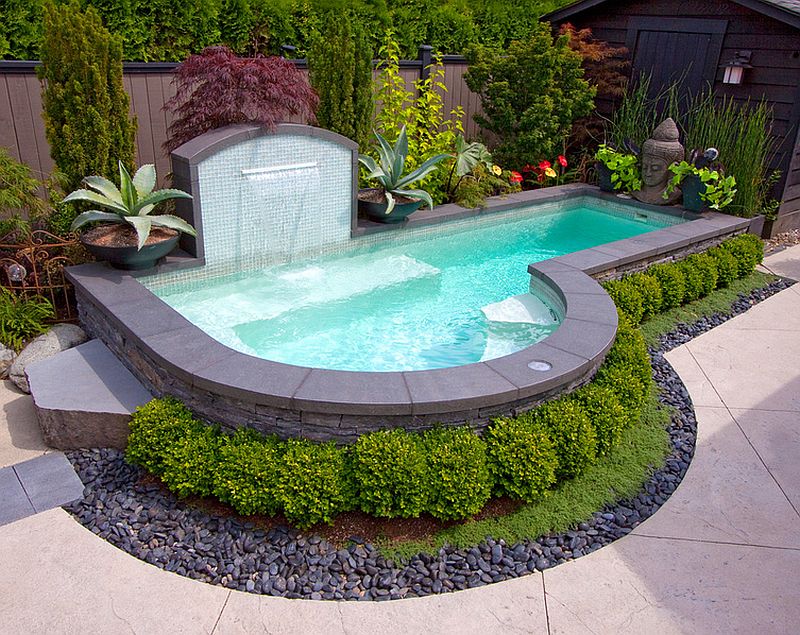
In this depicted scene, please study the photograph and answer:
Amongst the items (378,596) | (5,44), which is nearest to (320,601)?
(378,596)

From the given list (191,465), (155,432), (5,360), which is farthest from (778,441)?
(5,360)

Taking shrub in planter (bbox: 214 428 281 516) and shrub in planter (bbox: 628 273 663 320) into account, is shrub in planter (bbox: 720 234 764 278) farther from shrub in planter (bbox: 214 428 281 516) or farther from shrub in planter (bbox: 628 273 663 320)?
shrub in planter (bbox: 214 428 281 516)

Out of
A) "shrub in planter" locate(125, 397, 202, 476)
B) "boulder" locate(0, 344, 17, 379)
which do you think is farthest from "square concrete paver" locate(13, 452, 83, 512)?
"boulder" locate(0, 344, 17, 379)

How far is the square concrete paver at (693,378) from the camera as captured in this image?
4.61m

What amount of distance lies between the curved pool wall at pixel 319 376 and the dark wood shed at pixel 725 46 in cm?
448

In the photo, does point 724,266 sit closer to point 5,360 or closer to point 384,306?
point 384,306

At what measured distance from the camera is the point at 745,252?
6875mm

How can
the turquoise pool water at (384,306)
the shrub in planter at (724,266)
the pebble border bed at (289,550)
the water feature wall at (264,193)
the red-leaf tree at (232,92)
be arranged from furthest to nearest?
the shrub in planter at (724,266) → the red-leaf tree at (232,92) → the water feature wall at (264,193) → the turquoise pool water at (384,306) → the pebble border bed at (289,550)

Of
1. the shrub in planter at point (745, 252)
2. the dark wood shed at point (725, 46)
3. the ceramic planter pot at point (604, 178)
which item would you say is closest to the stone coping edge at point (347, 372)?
the shrub in planter at point (745, 252)

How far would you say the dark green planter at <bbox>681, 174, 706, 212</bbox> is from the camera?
755 centimetres

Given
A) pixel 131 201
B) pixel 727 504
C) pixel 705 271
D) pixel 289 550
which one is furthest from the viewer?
pixel 705 271

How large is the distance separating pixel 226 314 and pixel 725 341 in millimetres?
4113

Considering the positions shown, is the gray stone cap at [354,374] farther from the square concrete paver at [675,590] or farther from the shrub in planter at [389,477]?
the square concrete paver at [675,590]

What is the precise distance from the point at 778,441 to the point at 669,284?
6.89 ft
